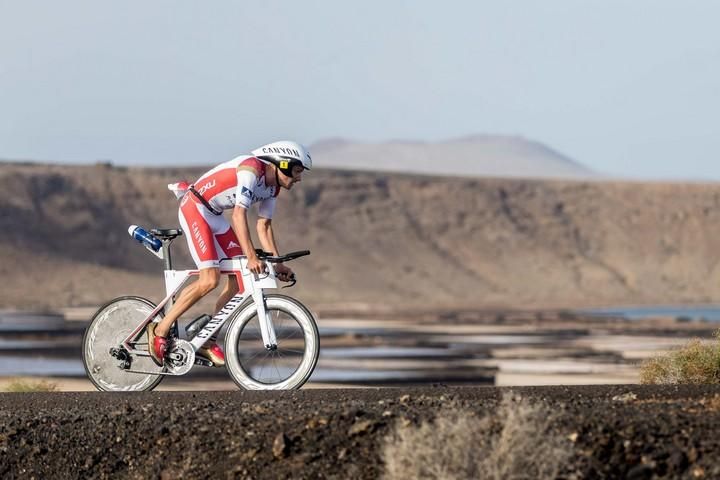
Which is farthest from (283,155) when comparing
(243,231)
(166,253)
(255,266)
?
(166,253)

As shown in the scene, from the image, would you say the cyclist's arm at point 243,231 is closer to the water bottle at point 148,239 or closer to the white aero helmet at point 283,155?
the white aero helmet at point 283,155

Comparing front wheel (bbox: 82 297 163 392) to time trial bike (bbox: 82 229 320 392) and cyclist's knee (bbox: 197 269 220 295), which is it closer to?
time trial bike (bbox: 82 229 320 392)

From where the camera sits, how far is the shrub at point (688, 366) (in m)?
11.2

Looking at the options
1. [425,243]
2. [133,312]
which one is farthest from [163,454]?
[425,243]

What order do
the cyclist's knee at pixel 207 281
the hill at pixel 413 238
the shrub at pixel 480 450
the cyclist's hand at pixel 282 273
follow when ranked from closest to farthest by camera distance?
the shrub at pixel 480 450
the cyclist's knee at pixel 207 281
the cyclist's hand at pixel 282 273
the hill at pixel 413 238

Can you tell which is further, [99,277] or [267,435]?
[99,277]

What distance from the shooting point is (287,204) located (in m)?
108

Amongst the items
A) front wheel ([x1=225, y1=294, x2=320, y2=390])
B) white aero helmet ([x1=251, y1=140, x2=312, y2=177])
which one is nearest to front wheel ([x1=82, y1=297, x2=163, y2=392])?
front wheel ([x1=225, y1=294, x2=320, y2=390])

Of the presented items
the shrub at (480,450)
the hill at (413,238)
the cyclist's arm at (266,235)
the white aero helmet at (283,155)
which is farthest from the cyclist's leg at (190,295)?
the hill at (413,238)

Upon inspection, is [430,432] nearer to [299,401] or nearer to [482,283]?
[299,401]

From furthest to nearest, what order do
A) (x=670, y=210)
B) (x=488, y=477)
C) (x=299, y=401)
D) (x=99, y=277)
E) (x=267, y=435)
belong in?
(x=670, y=210) < (x=99, y=277) < (x=299, y=401) < (x=267, y=435) < (x=488, y=477)

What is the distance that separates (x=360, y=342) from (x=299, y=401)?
127 feet

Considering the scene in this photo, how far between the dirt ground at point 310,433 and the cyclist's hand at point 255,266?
1.35 meters

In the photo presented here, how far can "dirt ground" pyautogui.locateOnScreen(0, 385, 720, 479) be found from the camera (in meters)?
7.00
